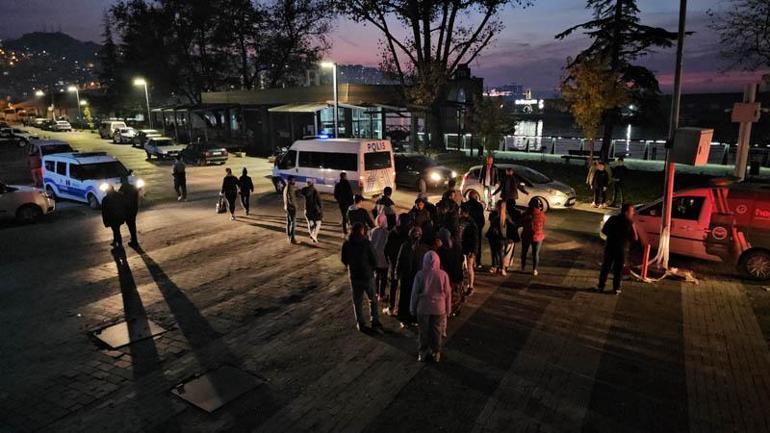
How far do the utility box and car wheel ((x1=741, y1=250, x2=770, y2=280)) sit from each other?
2.04 meters

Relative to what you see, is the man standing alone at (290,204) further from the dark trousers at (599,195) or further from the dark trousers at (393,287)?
the dark trousers at (599,195)

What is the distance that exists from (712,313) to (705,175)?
13.4 m

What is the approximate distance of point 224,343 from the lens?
7.46 m

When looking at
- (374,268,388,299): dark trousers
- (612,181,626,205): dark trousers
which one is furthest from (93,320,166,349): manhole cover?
(612,181,626,205): dark trousers

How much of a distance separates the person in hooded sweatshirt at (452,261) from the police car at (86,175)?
1432cm

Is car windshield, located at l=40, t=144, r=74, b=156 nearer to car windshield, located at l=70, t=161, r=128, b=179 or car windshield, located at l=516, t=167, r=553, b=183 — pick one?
car windshield, located at l=70, t=161, r=128, b=179

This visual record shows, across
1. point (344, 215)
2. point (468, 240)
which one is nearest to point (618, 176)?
point (344, 215)

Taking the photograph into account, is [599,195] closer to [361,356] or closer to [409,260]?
[409,260]

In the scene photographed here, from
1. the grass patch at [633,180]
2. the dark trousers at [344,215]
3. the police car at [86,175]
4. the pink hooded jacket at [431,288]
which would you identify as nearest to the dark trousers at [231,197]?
the dark trousers at [344,215]

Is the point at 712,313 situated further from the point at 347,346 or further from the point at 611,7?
the point at 611,7

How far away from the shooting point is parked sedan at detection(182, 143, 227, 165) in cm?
3177

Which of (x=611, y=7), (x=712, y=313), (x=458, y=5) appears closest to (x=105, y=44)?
(x=458, y=5)

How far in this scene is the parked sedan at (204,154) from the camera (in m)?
31.8

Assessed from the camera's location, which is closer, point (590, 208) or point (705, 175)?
point (590, 208)
